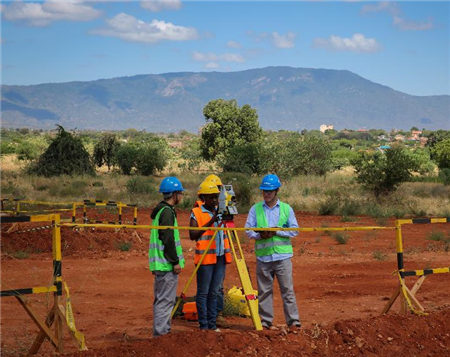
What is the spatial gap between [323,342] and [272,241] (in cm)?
139

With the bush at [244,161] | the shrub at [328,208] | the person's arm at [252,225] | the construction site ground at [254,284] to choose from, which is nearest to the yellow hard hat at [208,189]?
the person's arm at [252,225]

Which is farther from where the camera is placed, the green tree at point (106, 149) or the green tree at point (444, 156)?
the green tree at point (106, 149)

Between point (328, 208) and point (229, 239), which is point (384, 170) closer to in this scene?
point (328, 208)

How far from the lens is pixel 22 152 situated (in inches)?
2785

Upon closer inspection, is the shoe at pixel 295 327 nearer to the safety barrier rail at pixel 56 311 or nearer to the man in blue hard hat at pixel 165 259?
the man in blue hard hat at pixel 165 259

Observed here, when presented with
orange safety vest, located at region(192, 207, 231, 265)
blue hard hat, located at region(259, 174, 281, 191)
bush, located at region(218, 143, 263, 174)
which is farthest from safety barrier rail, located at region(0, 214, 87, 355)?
bush, located at region(218, 143, 263, 174)

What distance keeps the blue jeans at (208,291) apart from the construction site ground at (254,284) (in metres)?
0.56

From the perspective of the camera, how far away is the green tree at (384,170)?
30.5 m

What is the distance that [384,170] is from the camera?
31.0 metres

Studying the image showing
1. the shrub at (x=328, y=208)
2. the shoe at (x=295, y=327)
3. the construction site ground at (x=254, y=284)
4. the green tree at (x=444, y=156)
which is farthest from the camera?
the green tree at (x=444, y=156)

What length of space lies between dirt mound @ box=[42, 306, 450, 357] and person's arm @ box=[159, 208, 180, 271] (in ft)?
2.75

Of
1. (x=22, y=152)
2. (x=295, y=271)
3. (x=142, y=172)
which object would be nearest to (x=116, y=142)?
→ (x=142, y=172)

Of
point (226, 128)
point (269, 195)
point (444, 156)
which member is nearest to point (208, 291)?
point (269, 195)

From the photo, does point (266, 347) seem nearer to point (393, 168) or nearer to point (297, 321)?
point (297, 321)
